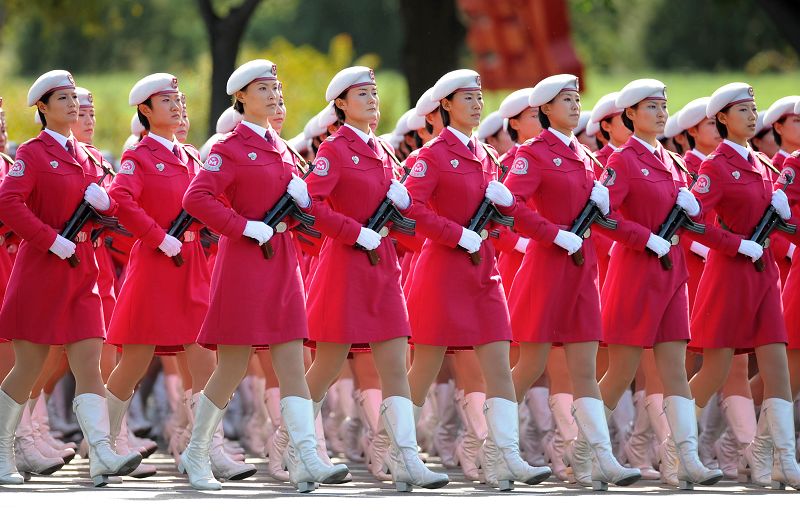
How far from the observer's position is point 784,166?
1061 cm

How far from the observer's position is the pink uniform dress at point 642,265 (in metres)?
9.80

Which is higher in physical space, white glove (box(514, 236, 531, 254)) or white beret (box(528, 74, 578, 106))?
white beret (box(528, 74, 578, 106))

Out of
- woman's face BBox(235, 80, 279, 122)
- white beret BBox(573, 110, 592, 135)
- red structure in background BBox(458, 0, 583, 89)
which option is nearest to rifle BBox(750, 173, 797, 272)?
white beret BBox(573, 110, 592, 135)

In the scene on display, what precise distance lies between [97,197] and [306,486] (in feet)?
5.97

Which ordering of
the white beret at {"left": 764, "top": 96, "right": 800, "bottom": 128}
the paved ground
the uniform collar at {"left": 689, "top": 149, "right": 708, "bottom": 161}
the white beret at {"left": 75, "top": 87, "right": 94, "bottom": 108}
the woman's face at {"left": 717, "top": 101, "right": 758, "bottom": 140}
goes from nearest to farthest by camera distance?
the paved ground < the woman's face at {"left": 717, "top": 101, "right": 758, "bottom": 140} < the white beret at {"left": 764, "top": 96, "right": 800, "bottom": 128} < the white beret at {"left": 75, "top": 87, "right": 94, "bottom": 108} < the uniform collar at {"left": 689, "top": 149, "right": 708, "bottom": 161}

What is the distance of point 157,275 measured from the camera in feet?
33.2

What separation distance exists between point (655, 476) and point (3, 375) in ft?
12.0

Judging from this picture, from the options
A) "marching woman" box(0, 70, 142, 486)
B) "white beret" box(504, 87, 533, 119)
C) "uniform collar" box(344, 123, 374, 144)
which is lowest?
"marching woman" box(0, 70, 142, 486)

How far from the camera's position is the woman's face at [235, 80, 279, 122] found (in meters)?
9.45

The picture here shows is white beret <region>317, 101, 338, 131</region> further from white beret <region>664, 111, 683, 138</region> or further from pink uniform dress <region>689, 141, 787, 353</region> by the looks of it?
pink uniform dress <region>689, 141, 787, 353</region>

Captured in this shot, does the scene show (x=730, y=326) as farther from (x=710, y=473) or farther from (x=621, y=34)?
(x=621, y=34)

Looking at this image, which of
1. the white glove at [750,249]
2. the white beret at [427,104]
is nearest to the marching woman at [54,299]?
the white beret at [427,104]

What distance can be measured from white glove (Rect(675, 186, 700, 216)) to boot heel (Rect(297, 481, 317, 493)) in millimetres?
2403

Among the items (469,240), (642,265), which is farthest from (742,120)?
(469,240)
